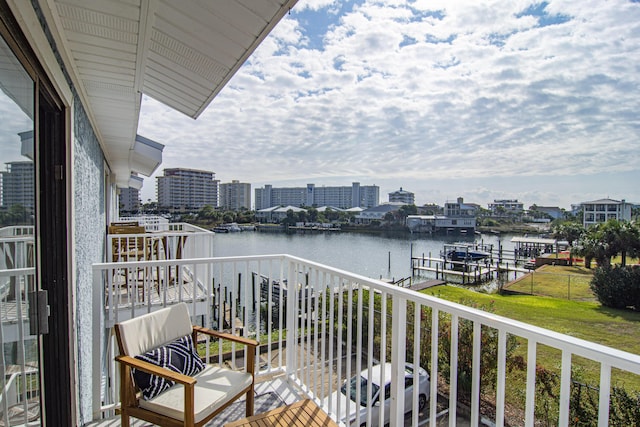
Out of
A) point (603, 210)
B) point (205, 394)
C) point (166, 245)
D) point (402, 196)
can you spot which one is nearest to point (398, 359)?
point (205, 394)

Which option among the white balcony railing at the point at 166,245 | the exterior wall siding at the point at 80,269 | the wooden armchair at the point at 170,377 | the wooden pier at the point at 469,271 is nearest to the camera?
the wooden armchair at the point at 170,377

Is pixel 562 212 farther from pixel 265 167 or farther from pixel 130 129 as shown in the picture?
pixel 130 129

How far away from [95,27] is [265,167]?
36.6 meters

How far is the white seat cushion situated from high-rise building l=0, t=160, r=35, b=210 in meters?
1.31

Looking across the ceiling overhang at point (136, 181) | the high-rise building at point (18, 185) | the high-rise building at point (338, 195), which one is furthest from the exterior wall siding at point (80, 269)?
the high-rise building at point (338, 195)

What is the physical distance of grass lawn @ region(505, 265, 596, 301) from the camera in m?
25.5

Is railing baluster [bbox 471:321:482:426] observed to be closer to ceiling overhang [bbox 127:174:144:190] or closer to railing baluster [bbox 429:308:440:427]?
railing baluster [bbox 429:308:440:427]

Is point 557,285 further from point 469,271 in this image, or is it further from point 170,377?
point 170,377

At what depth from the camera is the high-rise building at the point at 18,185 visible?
1.27 m

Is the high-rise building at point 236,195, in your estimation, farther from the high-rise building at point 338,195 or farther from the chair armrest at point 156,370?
the chair armrest at point 156,370

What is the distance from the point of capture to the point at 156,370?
2037 millimetres

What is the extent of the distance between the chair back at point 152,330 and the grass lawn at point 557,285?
28.5m

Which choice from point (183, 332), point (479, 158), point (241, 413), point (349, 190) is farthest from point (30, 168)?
point (349, 190)

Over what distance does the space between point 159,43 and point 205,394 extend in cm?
202
